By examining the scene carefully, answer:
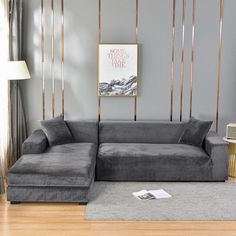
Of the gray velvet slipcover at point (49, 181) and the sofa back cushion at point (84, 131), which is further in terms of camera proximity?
the sofa back cushion at point (84, 131)

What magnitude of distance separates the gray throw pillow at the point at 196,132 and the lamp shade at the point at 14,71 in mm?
2237

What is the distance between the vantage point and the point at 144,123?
621cm

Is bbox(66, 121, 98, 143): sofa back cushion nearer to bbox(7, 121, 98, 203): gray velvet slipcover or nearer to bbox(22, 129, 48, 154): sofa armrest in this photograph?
bbox(22, 129, 48, 154): sofa armrest

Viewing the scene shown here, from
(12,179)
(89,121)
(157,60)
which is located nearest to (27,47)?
(89,121)

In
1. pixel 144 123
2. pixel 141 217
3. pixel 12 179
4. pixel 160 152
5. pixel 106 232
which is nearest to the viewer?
pixel 106 232

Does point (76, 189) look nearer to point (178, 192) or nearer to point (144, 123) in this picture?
point (178, 192)

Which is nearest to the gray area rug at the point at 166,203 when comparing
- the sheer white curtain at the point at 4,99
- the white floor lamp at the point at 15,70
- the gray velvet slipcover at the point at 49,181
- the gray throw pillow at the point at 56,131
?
the gray velvet slipcover at the point at 49,181

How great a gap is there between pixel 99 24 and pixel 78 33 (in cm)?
32

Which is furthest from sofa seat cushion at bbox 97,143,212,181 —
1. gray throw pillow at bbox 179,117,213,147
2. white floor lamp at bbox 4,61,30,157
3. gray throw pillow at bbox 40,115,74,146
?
white floor lamp at bbox 4,61,30,157

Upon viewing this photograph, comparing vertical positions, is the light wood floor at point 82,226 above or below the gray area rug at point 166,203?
below

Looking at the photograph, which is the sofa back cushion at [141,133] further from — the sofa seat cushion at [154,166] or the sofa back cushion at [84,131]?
the sofa seat cushion at [154,166]

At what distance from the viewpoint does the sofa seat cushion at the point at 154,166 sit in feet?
18.1

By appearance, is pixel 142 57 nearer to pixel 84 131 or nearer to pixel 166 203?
pixel 84 131

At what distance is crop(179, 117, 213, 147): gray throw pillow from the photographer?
19.2 ft
